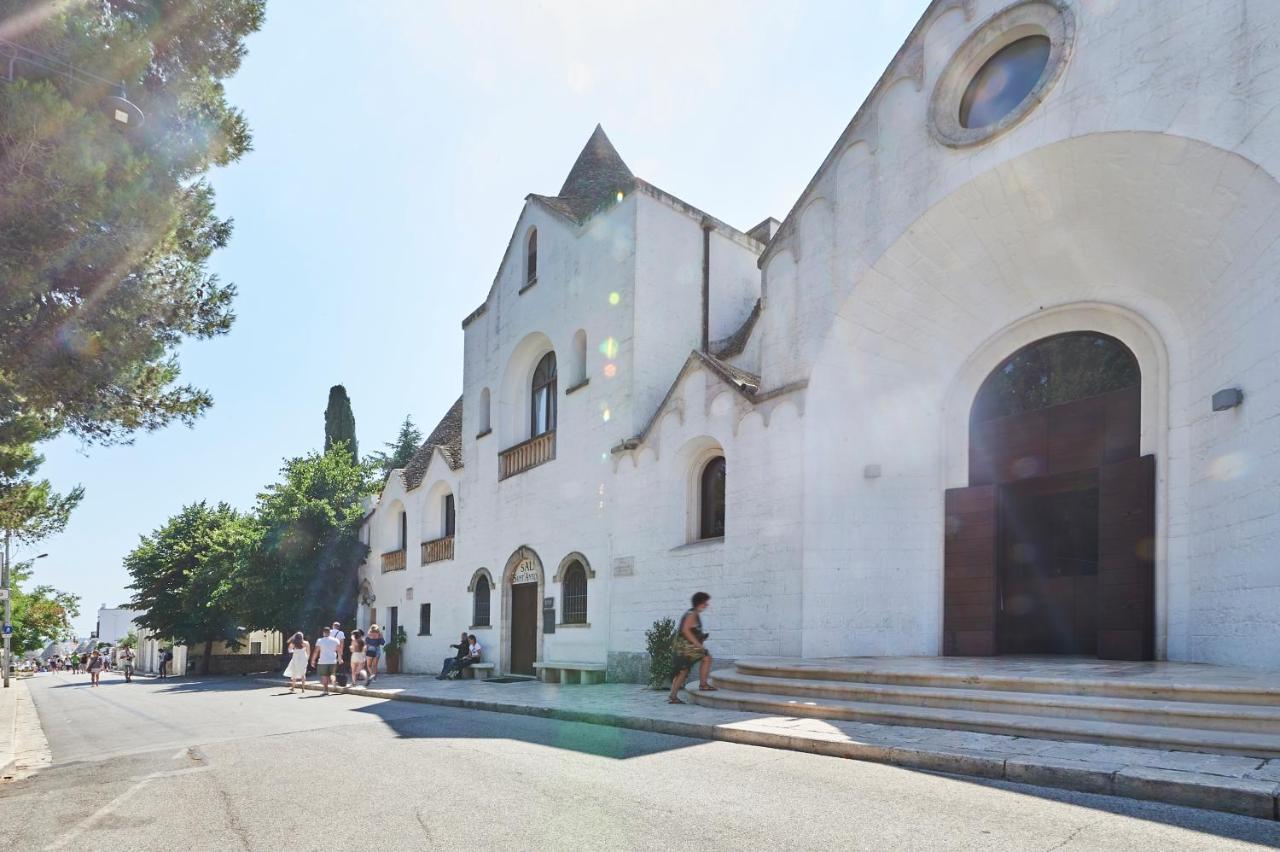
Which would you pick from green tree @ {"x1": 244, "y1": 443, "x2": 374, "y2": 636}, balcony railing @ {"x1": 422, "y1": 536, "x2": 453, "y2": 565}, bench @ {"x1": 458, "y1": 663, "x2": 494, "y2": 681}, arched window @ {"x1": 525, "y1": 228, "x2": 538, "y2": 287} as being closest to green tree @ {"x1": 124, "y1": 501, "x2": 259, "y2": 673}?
green tree @ {"x1": 244, "y1": 443, "x2": 374, "y2": 636}

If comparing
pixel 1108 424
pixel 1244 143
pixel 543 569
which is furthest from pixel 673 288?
pixel 1244 143

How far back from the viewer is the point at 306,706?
15453 millimetres

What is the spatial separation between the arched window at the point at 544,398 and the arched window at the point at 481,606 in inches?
165

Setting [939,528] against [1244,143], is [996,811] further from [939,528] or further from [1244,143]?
[939,528]

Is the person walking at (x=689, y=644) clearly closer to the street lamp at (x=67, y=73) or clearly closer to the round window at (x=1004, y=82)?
the round window at (x=1004, y=82)

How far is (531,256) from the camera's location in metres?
21.8

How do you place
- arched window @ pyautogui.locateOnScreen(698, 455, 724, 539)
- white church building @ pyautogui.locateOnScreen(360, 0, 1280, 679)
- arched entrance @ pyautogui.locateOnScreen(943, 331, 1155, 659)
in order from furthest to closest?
arched window @ pyautogui.locateOnScreen(698, 455, 724, 539) → arched entrance @ pyautogui.locateOnScreen(943, 331, 1155, 659) → white church building @ pyautogui.locateOnScreen(360, 0, 1280, 679)

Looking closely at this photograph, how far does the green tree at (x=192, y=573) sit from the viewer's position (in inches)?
1268

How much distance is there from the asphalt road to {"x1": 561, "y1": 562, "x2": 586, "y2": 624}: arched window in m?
7.99

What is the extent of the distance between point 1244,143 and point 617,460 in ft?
36.7

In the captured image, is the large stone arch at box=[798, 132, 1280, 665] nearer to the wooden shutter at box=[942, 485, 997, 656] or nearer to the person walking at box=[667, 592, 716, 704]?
the wooden shutter at box=[942, 485, 997, 656]

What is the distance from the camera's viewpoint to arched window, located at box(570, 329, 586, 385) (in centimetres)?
1920

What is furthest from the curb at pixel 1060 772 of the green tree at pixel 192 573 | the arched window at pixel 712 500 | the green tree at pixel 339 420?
the green tree at pixel 339 420

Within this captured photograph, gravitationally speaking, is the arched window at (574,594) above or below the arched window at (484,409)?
below
